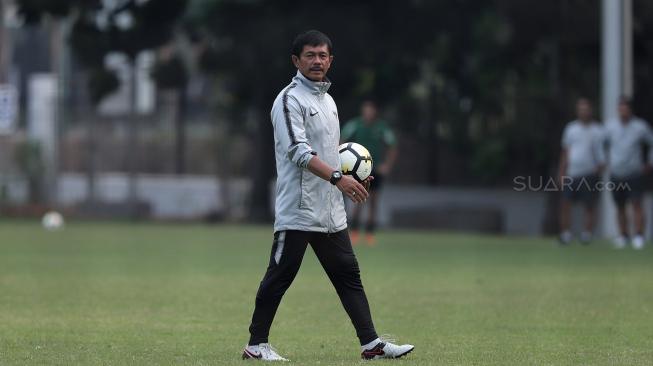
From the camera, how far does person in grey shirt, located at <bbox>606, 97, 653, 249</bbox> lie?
74.9 ft

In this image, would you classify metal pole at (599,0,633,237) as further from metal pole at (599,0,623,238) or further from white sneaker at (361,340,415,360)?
white sneaker at (361,340,415,360)

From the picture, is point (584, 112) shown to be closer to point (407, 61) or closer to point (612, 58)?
point (612, 58)

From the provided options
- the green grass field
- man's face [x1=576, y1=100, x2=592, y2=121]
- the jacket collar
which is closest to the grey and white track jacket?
the jacket collar

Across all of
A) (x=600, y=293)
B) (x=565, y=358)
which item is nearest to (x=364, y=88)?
(x=600, y=293)

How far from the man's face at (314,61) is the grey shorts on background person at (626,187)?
14.3 meters

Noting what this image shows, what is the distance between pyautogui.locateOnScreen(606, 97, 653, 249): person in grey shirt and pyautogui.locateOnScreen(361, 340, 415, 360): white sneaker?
558 inches

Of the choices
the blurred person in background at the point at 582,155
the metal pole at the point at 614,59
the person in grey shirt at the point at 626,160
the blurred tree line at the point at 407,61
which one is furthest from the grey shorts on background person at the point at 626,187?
the blurred tree line at the point at 407,61

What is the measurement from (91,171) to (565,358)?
99.4ft

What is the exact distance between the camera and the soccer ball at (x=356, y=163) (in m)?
9.38

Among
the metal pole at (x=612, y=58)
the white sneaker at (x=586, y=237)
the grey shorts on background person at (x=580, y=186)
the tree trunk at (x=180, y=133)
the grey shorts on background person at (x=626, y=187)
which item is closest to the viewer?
the grey shorts on background person at (x=626, y=187)

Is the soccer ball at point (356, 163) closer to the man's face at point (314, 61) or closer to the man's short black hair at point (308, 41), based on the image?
the man's face at point (314, 61)

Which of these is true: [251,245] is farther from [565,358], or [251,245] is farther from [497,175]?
[565,358]

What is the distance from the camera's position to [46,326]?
1155cm
